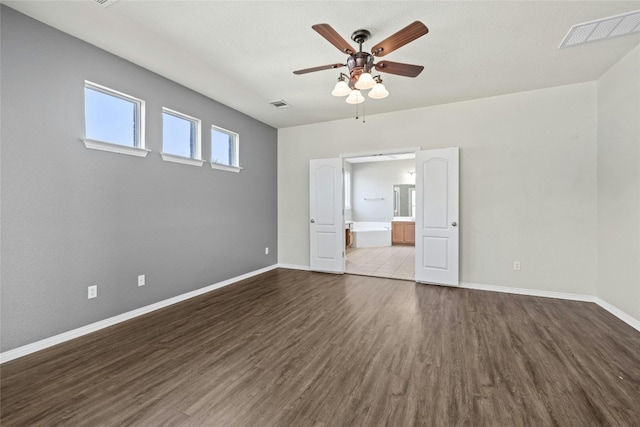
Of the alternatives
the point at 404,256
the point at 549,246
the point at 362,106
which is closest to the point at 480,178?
the point at 549,246

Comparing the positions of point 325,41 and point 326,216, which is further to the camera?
point 326,216

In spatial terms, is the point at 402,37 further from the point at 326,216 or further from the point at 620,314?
the point at 620,314

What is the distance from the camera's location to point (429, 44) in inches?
112

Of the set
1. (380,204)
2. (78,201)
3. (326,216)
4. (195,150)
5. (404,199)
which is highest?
(195,150)

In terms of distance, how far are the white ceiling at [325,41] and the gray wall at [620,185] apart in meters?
0.34

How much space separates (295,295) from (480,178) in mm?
3344

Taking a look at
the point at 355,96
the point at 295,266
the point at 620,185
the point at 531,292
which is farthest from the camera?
the point at 295,266

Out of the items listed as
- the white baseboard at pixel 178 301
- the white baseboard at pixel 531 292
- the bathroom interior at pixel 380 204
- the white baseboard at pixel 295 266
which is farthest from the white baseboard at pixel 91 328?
the bathroom interior at pixel 380 204

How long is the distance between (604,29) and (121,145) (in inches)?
194

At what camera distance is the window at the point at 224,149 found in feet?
14.8

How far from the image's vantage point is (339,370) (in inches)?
85.7

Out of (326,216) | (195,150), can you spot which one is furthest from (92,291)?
(326,216)

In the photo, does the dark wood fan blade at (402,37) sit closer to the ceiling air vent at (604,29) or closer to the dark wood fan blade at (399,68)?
the dark wood fan blade at (399,68)

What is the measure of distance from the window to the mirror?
20.9 feet
